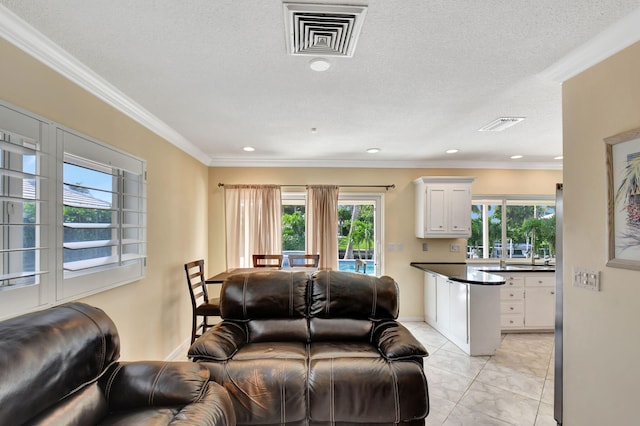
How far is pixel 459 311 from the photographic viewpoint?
3861 millimetres

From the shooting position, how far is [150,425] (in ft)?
4.69

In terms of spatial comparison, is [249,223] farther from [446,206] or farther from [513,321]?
[513,321]

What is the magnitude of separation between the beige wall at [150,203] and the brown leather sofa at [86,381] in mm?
719

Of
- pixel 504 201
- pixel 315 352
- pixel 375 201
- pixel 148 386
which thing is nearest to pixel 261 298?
pixel 315 352

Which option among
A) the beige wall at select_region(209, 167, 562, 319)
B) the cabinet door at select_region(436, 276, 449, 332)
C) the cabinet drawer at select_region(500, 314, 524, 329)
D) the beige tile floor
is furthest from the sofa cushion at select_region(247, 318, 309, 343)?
the cabinet drawer at select_region(500, 314, 524, 329)

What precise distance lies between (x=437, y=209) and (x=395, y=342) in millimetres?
2973

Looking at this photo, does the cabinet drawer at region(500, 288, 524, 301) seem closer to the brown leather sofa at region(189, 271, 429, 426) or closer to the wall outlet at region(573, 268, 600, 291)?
the brown leather sofa at region(189, 271, 429, 426)

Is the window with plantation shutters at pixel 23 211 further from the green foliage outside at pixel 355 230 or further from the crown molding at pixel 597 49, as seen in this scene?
the green foliage outside at pixel 355 230

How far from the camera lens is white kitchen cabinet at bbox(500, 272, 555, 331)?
439 cm

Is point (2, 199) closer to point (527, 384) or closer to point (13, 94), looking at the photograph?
point (13, 94)

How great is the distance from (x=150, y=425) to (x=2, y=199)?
48.2 inches

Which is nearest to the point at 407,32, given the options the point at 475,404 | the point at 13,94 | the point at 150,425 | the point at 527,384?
the point at 13,94

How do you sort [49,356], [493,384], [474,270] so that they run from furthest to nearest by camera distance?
[474,270] → [493,384] → [49,356]

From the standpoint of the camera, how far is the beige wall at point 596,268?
168 cm
